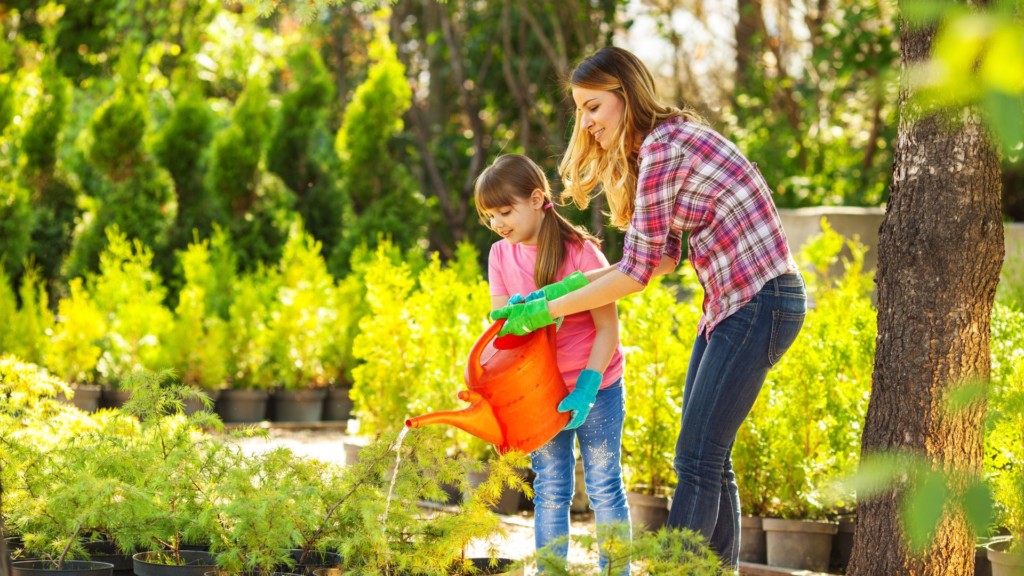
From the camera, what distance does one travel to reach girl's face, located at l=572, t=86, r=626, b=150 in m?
2.34

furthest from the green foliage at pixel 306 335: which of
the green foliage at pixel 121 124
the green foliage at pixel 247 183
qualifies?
the green foliage at pixel 121 124

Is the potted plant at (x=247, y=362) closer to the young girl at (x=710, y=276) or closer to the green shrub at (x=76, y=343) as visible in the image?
the green shrub at (x=76, y=343)

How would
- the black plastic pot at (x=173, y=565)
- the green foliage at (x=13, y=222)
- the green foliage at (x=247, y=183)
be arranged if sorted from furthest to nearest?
the green foliage at (x=247, y=183), the green foliage at (x=13, y=222), the black plastic pot at (x=173, y=565)

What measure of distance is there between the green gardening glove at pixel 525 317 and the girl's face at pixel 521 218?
31 centimetres

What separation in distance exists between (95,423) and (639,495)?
5.63 ft

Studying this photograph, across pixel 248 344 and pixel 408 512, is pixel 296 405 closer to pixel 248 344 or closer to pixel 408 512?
pixel 248 344

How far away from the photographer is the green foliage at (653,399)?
3.46 meters

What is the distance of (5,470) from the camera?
2.40m

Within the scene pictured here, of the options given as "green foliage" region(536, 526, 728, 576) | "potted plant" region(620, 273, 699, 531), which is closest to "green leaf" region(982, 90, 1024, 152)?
"green foliage" region(536, 526, 728, 576)

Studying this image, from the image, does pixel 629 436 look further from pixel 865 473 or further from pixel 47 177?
pixel 47 177

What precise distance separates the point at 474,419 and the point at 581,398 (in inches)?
10.1

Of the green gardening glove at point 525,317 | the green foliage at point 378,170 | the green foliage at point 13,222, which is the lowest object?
the green gardening glove at point 525,317

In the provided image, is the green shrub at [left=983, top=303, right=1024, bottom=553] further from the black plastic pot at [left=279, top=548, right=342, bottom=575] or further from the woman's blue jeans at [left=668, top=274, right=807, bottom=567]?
the black plastic pot at [left=279, top=548, right=342, bottom=575]

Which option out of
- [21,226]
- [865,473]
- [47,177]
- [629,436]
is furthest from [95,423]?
[47,177]
